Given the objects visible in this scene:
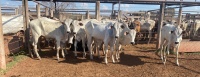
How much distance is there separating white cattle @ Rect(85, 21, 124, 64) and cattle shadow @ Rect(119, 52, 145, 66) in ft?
2.83

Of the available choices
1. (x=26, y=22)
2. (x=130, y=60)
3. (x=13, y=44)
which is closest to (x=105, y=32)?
(x=130, y=60)

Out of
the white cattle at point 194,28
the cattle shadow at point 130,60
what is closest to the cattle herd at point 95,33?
the cattle shadow at point 130,60

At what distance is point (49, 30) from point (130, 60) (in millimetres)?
3935

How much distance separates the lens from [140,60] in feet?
29.7

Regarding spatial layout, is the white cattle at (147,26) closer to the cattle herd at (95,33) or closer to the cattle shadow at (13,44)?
the cattle herd at (95,33)

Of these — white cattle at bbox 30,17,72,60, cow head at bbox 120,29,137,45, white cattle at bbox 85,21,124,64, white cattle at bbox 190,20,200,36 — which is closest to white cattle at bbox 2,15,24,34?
white cattle at bbox 30,17,72,60

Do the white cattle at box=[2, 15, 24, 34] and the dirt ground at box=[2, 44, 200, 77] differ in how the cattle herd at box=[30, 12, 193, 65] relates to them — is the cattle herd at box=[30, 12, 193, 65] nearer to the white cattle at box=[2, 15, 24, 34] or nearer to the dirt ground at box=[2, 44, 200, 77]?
the dirt ground at box=[2, 44, 200, 77]

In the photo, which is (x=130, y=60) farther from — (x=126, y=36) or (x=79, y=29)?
(x=79, y=29)

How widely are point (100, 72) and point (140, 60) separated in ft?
8.75

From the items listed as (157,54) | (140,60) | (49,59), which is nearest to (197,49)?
(157,54)

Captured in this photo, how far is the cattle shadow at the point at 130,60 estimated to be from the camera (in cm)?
849

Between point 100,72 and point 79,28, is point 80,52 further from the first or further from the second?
point 100,72

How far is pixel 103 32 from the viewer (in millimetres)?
8727

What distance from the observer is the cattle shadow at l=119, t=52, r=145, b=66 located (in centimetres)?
849
